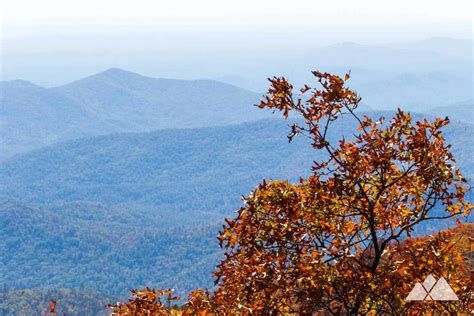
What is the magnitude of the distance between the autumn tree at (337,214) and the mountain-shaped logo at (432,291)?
22cm

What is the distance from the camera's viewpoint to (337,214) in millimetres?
10648

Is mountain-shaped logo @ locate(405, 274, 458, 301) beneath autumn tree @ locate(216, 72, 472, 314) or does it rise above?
beneath

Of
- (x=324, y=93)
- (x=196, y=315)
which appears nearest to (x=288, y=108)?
(x=324, y=93)

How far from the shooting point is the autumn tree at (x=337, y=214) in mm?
9711

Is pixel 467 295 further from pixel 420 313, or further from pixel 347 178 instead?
pixel 347 178

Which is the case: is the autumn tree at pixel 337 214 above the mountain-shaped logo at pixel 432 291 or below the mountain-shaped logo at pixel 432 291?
above

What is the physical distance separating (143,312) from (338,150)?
3.47 m

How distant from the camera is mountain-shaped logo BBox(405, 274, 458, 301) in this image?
357 inches

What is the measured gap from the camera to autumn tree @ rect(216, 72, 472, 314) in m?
9.71

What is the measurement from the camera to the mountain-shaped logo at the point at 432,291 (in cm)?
908

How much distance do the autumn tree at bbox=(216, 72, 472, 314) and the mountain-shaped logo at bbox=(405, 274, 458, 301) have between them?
8.8 inches

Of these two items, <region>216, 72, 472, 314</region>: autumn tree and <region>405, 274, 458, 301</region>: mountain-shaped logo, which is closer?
<region>405, 274, 458, 301</region>: mountain-shaped logo

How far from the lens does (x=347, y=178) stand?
10211mm

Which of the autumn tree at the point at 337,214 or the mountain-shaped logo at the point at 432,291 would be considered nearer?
the mountain-shaped logo at the point at 432,291
